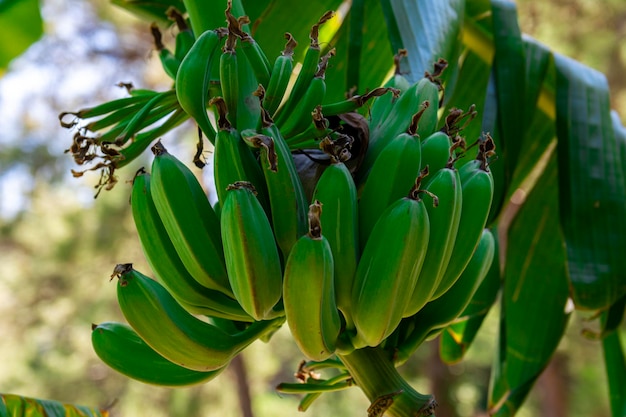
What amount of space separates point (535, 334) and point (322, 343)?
2.09 feet

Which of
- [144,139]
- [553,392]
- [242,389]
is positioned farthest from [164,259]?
[553,392]

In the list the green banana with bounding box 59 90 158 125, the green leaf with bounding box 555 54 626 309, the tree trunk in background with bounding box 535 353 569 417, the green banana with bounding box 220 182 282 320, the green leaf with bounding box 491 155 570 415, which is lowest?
the tree trunk in background with bounding box 535 353 569 417

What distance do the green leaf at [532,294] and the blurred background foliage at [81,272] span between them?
4666mm

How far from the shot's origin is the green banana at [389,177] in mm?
651

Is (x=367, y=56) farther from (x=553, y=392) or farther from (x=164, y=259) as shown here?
(x=553, y=392)

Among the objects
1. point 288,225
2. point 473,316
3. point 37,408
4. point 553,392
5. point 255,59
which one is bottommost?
point 553,392

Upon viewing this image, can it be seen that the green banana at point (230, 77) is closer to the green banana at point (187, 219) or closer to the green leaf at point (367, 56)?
the green banana at point (187, 219)

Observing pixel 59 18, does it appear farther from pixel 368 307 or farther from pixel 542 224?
pixel 368 307

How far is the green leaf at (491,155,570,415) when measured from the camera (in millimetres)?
1102

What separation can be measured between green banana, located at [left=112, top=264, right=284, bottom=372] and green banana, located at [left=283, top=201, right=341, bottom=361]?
0.11 metres

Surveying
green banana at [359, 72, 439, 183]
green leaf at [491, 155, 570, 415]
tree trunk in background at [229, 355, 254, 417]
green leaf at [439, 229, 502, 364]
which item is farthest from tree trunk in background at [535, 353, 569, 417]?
green banana at [359, 72, 439, 183]

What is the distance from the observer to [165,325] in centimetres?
65

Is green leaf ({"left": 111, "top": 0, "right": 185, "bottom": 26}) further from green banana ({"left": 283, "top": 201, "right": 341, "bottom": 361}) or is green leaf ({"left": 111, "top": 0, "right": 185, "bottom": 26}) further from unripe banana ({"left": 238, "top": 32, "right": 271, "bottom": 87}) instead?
green banana ({"left": 283, "top": 201, "right": 341, "bottom": 361})

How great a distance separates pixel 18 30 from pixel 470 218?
4.25ft
